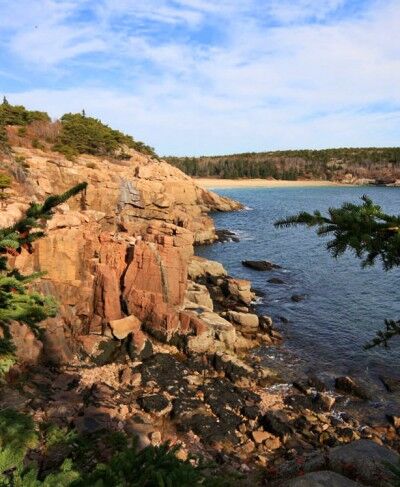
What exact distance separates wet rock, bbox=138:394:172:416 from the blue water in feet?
29.1

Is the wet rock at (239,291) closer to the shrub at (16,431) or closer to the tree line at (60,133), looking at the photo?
the shrub at (16,431)

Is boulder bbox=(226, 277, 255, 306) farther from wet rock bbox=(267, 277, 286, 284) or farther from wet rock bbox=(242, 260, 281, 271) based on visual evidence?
wet rock bbox=(242, 260, 281, 271)

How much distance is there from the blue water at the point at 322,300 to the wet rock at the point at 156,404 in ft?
29.1

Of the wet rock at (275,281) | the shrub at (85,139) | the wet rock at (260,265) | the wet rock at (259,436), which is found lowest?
the wet rock at (259,436)

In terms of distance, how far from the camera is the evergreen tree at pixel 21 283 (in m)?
6.33

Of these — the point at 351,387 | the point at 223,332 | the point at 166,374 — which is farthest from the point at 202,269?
the point at 351,387

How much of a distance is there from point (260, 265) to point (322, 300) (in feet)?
35.0

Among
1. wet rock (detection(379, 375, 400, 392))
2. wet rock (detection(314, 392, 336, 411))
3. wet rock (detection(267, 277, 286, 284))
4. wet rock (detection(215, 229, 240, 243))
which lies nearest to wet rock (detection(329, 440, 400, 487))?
wet rock (detection(314, 392, 336, 411))

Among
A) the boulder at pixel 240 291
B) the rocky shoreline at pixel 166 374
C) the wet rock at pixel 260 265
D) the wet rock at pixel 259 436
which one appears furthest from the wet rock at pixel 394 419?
the wet rock at pixel 260 265

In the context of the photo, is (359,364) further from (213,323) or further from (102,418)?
(102,418)

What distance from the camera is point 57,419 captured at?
14.8 meters

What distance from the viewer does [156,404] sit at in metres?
17.2

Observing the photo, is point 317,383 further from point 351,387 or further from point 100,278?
point 100,278

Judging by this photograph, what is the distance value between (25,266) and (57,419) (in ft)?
27.7
